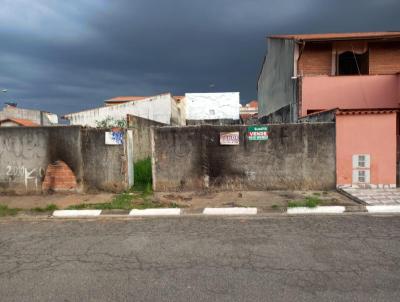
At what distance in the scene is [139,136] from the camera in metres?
13.2

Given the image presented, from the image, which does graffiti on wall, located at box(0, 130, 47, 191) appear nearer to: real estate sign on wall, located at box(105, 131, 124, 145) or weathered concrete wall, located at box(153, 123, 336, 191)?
real estate sign on wall, located at box(105, 131, 124, 145)

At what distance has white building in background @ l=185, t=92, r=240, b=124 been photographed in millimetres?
35281

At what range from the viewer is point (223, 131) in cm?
937

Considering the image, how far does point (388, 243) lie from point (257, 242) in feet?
6.74

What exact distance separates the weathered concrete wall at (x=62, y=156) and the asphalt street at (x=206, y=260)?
9.61ft

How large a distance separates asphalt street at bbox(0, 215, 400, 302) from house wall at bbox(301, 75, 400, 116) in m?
7.80

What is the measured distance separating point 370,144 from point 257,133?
3333mm

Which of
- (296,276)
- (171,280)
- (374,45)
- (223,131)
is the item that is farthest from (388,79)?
(171,280)

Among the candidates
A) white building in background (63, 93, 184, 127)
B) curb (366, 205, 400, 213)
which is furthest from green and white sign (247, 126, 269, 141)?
white building in background (63, 93, 184, 127)

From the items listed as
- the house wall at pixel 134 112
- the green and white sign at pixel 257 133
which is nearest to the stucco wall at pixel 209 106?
the house wall at pixel 134 112

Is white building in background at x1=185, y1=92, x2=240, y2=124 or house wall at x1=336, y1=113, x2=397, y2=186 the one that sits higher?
white building in background at x1=185, y1=92, x2=240, y2=124

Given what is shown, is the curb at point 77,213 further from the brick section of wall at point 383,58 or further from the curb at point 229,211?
the brick section of wall at point 383,58

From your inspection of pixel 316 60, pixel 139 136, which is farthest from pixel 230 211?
pixel 316 60

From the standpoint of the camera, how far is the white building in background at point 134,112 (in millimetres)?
23359
